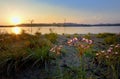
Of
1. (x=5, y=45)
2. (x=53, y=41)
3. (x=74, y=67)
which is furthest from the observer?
(x=53, y=41)

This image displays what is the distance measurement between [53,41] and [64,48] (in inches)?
29.2

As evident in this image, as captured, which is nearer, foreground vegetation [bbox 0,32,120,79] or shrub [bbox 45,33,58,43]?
foreground vegetation [bbox 0,32,120,79]

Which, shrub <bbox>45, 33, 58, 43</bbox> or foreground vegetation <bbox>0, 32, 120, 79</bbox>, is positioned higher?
shrub <bbox>45, 33, 58, 43</bbox>

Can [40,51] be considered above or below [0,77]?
above

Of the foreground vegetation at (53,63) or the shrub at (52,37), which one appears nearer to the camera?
the foreground vegetation at (53,63)

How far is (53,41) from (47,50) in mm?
1832

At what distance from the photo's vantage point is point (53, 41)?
11305 millimetres

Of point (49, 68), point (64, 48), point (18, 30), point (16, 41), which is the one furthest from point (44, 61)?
point (18, 30)

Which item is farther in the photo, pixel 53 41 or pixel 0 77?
pixel 53 41

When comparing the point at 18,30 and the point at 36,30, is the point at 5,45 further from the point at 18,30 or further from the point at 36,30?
the point at 18,30

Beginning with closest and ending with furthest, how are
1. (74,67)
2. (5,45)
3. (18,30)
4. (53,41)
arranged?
(74,67), (5,45), (53,41), (18,30)

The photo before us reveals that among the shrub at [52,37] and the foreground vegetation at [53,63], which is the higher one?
the shrub at [52,37]

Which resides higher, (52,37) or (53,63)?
(52,37)

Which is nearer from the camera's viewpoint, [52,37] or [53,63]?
[53,63]
